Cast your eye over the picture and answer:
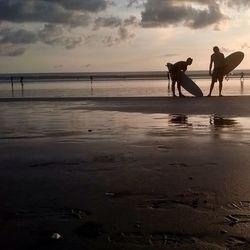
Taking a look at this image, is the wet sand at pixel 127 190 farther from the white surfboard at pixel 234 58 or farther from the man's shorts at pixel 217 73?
the white surfboard at pixel 234 58

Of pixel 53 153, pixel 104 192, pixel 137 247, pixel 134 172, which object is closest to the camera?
pixel 137 247

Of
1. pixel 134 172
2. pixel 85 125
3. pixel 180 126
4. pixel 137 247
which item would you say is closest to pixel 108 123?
pixel 85 125

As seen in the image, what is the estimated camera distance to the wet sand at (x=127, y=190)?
4.37 meters

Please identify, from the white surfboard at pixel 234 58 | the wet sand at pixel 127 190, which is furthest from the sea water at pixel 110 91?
the wet sand at pixel 127 190

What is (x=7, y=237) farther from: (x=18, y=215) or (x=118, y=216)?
(x=118, y=216)

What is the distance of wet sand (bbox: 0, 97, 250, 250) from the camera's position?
4367mm

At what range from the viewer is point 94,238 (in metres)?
4.33

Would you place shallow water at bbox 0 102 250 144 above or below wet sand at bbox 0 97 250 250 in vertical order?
below

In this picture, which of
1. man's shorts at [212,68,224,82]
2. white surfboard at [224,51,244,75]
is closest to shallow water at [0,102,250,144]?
man's shorts at [212,68,224,82]

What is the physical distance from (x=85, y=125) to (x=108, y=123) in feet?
2.30

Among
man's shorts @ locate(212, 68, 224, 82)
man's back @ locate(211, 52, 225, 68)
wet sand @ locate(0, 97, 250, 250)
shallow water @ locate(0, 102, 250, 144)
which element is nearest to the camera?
wet sand @ locate(0, 97, 250, 250)

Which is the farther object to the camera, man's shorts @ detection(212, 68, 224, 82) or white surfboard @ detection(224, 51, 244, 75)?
white surfboard @ detection(224, 51, 244, 75)

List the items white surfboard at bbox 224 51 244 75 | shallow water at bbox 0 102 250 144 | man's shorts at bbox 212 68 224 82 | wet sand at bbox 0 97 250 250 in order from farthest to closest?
white surfboard at bbox 224 51 244 75
man's shorts at bbox 212 68 224 82
shallow water at bbox 0 102 250 144
wet sand at bbox 0 97 250 250

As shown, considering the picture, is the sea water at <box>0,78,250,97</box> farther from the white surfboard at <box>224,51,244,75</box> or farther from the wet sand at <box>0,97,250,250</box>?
the wet sand at <box>0,97,250,250</box>
